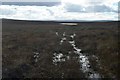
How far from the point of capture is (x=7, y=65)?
1877 cm

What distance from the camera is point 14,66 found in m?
18.4

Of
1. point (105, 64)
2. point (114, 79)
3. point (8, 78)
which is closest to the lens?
point (114, 79)

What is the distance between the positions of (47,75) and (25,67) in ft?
9.74

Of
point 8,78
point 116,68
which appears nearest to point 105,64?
point 116,68

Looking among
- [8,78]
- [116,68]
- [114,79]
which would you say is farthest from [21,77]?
[116,68]

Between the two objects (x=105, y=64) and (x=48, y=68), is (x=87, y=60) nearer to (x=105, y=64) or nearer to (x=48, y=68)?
(x=105, y=64)

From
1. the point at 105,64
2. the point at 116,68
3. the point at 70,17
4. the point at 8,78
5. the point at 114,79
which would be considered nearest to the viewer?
the point at 114,79

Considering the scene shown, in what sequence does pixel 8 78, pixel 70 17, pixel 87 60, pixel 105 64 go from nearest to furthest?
pixel 8 78 → pixel 105 64 → pixel 87 60 → pixel 70 17

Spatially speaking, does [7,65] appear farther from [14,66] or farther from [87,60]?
[87,60]

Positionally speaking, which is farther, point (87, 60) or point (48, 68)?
point (87, 60)

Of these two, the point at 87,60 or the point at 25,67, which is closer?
the point at 25,67

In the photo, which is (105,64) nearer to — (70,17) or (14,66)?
(14,66)

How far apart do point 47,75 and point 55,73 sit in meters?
0.70

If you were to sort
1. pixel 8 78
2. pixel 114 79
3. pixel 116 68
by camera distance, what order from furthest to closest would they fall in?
pixel 116 68 < pixel 8 78 < pixel 114 79
